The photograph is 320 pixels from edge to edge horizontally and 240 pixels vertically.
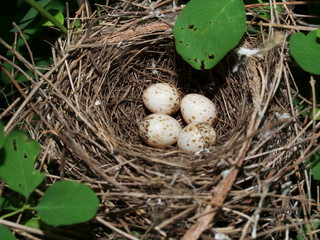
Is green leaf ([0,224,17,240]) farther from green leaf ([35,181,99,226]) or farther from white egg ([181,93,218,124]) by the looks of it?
white egg ([181,93,218,124])

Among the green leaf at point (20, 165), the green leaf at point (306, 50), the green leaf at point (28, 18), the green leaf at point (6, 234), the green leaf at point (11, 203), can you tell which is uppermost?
the green leaf at point (28, 18)

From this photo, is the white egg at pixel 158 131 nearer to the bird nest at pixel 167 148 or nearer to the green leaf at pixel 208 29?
the bird nest at pixel 167 148

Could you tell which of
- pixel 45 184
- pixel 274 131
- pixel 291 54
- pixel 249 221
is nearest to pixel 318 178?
pixel 274 131

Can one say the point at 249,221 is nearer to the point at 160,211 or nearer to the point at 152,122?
the point at 160,211

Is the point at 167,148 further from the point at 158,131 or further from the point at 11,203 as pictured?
the point at 11,203

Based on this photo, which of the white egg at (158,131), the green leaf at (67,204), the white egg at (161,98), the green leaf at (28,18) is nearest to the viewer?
the green leaf at (67,204)

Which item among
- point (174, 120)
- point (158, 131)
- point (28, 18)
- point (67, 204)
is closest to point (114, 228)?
point (67, 204)

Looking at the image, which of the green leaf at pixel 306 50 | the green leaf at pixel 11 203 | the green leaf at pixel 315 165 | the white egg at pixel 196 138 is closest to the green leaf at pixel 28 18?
the green leaf at pixel 11 203
